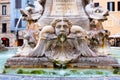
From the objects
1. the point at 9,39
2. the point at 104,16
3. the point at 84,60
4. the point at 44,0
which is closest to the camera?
the point at 84,60

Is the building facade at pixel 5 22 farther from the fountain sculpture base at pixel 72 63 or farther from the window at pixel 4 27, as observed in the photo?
the fountain sculpture base at pixel 72 63

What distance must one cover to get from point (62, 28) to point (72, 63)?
0.78 metres

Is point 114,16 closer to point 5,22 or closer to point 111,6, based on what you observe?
point 111,6

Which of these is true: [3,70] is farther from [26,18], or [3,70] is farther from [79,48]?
[26,18]

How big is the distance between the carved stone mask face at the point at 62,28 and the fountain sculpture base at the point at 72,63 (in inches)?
25.2

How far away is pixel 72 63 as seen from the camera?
368 inches

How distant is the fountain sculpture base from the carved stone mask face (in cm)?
64

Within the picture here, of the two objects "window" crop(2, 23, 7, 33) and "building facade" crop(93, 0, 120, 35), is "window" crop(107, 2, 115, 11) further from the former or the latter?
"window" crop(2, 23, 7, 33)

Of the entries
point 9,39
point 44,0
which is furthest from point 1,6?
point 44,0

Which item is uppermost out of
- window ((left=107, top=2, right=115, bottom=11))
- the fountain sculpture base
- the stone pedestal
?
window ((left=107, top=2, right=115, bottom=11))

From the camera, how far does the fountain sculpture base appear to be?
9289mm

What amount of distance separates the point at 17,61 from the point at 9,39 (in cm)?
4299

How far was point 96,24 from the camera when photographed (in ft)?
36.4

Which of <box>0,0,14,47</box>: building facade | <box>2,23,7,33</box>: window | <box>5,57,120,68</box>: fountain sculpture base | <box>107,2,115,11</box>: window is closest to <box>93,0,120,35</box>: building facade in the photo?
<box>107,2,115,11</box>: window
